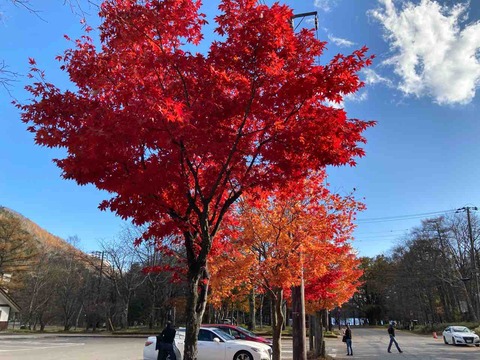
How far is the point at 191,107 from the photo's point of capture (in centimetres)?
564

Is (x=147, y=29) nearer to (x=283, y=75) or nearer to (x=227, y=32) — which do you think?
(x=227, y=32)

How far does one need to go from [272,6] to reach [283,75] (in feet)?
3.34

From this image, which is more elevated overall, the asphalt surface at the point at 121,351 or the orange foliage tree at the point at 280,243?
the orange foliage tree at the point at 280,243

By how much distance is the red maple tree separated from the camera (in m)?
5.30

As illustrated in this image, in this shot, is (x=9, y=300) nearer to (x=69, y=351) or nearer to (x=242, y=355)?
(x=69, y=351)

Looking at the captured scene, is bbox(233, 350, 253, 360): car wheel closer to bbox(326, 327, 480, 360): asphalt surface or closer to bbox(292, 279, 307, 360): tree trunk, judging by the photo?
bbox(292, 279, 307, 360): tree trunk

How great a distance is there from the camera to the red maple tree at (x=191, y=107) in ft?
17.4

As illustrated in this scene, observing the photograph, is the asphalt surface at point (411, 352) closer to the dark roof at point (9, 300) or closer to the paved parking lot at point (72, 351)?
the paved parking lot at point (72, 351)

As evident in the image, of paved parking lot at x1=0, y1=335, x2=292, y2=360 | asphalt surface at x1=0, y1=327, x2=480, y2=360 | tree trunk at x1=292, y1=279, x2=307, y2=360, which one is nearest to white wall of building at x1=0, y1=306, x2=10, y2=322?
asphalt surface at x1=0, y1=327, x2=480, y2=360

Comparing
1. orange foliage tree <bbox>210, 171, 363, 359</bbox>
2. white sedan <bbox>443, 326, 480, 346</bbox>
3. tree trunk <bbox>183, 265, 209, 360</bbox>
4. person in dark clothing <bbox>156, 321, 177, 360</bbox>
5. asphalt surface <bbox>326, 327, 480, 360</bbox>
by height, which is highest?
orange foliage tree <bbox>210, 171, 363, 359</bbox>

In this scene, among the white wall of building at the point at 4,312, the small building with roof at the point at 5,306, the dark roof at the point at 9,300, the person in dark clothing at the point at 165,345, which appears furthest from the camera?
the white wall of building at the point at 4,312

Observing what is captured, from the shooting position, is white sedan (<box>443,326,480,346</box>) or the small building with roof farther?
the small building with roof

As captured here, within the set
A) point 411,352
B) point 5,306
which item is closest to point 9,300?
point 5,306

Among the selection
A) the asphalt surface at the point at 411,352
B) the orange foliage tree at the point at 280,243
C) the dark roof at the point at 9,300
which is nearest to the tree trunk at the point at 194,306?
the orange foliage tree at the point at 280,243
